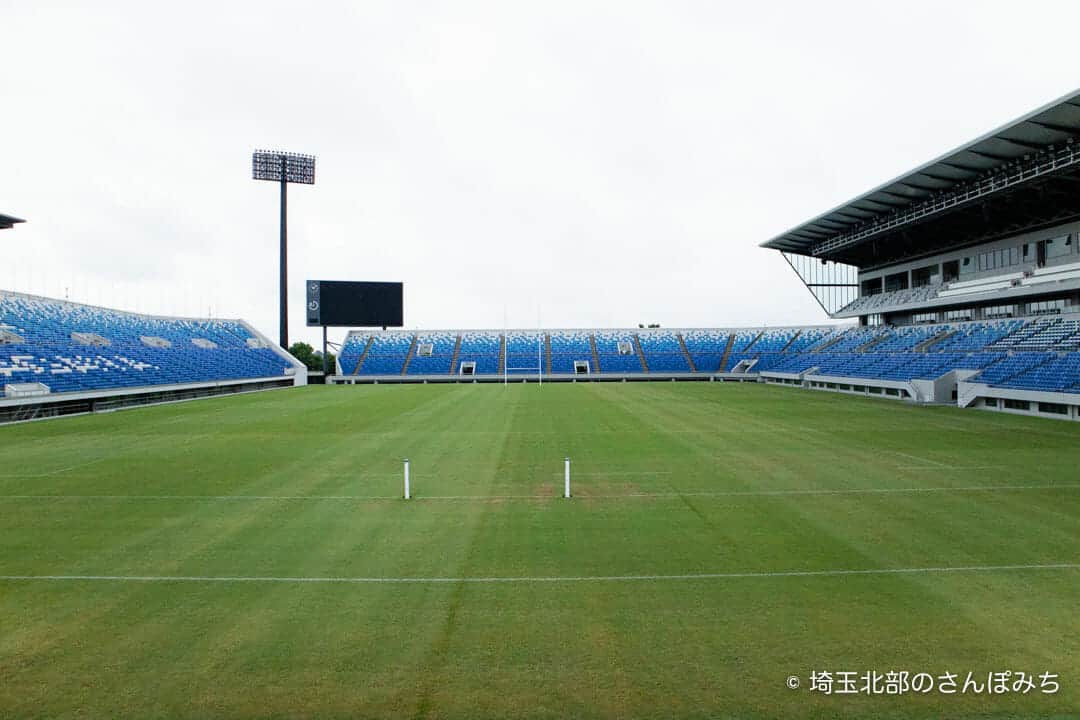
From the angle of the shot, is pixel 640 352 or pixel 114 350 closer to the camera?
pixel 114 350

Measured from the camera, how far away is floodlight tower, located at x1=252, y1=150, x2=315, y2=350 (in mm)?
65000

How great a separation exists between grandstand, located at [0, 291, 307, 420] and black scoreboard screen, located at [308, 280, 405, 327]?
6.19m

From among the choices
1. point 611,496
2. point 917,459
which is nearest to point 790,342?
point 917,459

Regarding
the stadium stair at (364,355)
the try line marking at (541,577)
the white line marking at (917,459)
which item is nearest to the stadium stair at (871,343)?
the white line marking at (917,459)

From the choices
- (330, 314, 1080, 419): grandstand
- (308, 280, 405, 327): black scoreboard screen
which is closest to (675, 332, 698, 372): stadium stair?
(330, 314, 1080, 419): grandstand

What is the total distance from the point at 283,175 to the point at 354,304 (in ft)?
52.7

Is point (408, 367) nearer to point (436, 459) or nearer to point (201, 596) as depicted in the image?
point (436, 459)

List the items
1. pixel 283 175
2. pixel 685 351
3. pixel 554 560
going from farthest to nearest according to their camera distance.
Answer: pixel 685 351
pixel 283 175
pixel 554 560

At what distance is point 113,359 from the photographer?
39.0m

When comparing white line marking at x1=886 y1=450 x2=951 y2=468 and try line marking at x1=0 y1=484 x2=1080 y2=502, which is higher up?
white line marking at x1=886 y1=450 x2=951 y2=468

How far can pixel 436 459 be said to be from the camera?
1661cm

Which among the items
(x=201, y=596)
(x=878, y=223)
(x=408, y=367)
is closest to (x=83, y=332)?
(x=408, y=367)

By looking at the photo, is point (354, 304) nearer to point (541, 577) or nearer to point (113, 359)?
point (113, 359)

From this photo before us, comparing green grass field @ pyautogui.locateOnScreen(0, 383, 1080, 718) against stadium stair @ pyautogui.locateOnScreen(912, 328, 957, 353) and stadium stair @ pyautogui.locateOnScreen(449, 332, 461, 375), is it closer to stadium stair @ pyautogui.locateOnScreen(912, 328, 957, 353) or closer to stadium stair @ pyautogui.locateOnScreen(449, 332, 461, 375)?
stadium stair @ pyautogui.locateOnScreen(912, 328, 957, 353)
